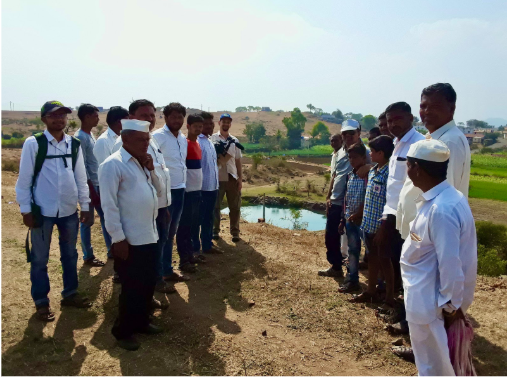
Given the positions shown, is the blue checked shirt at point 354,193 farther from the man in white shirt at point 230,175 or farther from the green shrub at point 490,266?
the green shrub at point 490,266

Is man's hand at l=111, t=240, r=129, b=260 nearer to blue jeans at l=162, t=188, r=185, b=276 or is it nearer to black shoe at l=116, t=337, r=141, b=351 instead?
black shoe at l=116, t=337, r=141, b=351

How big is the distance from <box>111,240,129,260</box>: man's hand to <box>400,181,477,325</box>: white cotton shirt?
82.8 inches

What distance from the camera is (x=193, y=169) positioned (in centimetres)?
477

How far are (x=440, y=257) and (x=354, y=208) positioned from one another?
222 centimetres

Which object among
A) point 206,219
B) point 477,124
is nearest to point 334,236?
point 206,219

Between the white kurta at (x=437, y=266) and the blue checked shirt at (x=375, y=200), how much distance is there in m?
1.41

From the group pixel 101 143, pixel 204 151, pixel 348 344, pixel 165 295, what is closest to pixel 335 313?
pixel 348 344

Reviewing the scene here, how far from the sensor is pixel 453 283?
2064mm

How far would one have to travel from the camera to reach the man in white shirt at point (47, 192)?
339 centimetres

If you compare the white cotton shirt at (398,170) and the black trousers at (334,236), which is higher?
the white cotton shirt at (398,170)

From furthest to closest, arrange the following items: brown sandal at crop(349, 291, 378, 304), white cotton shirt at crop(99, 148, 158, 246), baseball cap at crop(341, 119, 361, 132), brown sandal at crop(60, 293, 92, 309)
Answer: baseball cap at crop(341, 119, 361, 132) → brown sandal at crop(349, 291, 378, 304) → brown sandal at crop(60, 293, 92, 309) → white cotton shirt at crop(99, 148, 158, 246)

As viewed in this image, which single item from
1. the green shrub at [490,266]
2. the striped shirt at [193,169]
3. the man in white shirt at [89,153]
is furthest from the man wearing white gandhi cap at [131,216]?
the green shrub at [490,266]

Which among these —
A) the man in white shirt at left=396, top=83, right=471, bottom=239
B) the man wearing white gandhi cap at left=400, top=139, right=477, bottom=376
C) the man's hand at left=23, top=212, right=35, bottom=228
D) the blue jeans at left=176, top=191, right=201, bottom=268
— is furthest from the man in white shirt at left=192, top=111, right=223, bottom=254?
the man wearing white gandhi cap at left=400, top=139, right=477, bottom=376

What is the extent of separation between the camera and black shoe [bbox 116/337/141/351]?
119 inches
